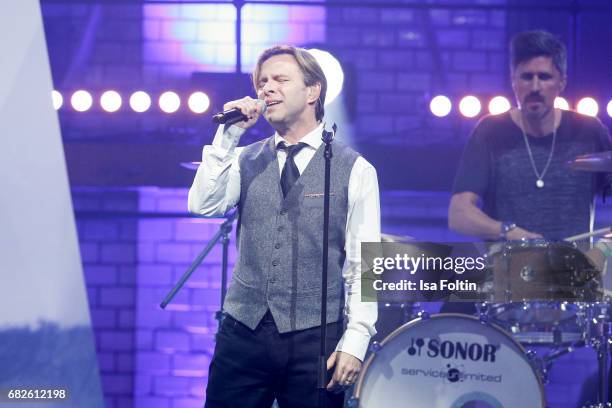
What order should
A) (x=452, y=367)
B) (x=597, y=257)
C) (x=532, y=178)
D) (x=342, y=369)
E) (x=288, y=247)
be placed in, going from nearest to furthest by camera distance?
(x=342, y=369) → (x=288, y=247) → (x=452, y=367) → (x=597, y=257) → (x=532, y=178)

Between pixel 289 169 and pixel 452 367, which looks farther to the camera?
pixel 452 367

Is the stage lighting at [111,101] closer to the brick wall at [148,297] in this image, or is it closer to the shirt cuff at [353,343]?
the brick wall at [148,297]

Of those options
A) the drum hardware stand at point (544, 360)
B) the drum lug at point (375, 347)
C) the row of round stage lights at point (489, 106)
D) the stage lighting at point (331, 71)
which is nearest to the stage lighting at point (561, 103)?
the row of round stage lights at point (489, 106)

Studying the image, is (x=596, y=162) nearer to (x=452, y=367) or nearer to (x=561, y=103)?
(x=561, y=103)

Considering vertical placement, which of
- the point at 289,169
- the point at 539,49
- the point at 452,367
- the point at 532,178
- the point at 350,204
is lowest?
the point at 452,367

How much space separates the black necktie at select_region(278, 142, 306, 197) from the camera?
2.93 meters

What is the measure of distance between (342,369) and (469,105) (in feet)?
6.76

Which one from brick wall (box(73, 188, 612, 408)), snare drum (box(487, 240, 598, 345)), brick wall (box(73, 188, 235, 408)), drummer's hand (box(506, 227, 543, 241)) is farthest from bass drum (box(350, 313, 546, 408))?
brick wall (box(73, 188, 235, 408))

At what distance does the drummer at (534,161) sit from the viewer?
412cm

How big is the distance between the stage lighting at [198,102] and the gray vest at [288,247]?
1.55 metres

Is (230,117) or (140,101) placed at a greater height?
(140,101)

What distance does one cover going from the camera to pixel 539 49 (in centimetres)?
424

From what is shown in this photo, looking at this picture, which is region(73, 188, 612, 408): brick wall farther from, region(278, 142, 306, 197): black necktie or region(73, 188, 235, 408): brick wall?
region(278, 142, 306, 197): black necktie

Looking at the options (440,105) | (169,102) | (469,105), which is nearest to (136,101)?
(169,102)
